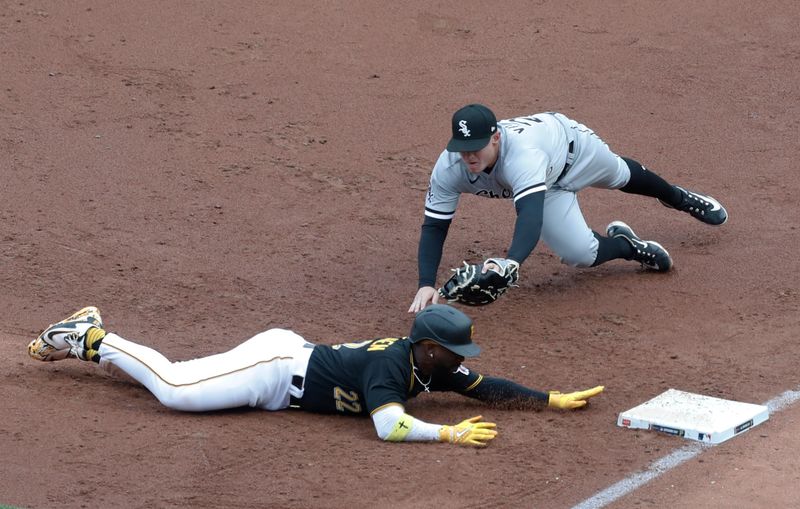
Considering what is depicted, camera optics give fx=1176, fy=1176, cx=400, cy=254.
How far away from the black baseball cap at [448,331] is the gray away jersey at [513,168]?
1.37 metres

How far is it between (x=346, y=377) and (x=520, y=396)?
834 mm

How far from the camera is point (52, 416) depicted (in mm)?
5457

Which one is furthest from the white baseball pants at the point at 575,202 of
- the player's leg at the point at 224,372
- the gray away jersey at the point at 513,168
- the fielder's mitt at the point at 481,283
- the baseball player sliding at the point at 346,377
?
the player's leg at the point at 224,372

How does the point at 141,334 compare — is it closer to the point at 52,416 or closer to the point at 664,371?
the point at 52,416

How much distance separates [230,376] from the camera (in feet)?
17.9

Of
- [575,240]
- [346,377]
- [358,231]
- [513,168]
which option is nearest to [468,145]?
[513,168]

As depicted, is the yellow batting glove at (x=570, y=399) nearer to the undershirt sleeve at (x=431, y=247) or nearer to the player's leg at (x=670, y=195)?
the undershirt sleeve at (x=431, y=247)

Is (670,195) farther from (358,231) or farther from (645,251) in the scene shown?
(358,231)

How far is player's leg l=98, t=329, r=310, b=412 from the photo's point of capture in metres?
5.45

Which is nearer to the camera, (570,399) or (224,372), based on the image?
(224,372)

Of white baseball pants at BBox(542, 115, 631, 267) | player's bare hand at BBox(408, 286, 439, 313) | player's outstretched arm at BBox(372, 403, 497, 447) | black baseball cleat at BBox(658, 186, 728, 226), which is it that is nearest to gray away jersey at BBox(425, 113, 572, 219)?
white baseball pants at BBox(542, 115, 631, 267)

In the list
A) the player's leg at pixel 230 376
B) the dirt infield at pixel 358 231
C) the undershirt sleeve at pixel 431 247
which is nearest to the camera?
the dirt infield at pixel 358 231

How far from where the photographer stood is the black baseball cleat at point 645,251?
732 centimetres

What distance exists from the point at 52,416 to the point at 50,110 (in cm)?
471
